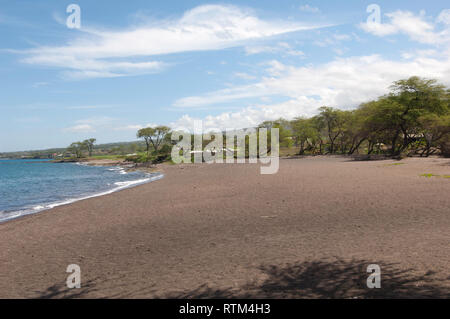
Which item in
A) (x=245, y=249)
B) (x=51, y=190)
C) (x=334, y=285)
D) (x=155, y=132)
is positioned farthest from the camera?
(x=155, y=132)

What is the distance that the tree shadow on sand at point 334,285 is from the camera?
4.88 m

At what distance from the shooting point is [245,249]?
7801 mm

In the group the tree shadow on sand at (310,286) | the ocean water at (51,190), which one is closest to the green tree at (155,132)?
the ocean water at (51,190)

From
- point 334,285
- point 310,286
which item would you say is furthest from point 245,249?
point 334,285

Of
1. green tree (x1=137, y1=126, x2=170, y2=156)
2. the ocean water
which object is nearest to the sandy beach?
the ocean water

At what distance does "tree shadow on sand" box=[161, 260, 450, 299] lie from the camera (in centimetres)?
488

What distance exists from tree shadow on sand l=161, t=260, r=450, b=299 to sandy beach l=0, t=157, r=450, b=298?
0.02 meters

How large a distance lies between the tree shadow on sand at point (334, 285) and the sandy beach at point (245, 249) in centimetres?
2

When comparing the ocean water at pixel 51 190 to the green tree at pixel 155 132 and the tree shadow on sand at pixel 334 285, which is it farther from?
the green tree at pixel 155 132

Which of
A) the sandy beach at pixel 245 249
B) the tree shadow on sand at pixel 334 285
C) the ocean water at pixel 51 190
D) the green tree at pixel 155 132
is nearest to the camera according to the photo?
the tree shadow on sand at pixel 334 285

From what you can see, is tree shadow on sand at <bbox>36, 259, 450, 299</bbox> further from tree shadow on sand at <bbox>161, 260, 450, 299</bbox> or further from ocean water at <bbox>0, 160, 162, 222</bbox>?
ocean water at <bbox>0, 160, 162, 222</bbox>

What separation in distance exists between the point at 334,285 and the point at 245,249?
2.94 meters

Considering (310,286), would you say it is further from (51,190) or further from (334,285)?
(51,190)
